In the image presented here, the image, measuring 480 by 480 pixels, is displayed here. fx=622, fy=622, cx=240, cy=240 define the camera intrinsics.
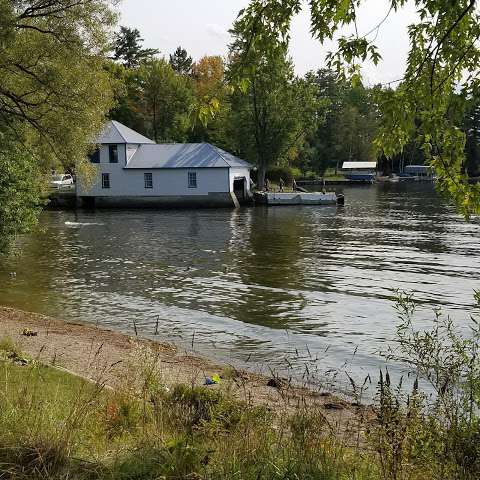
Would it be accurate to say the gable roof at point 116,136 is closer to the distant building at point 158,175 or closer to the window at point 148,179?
the distant building at point 158,175

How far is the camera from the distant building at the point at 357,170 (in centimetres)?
10819

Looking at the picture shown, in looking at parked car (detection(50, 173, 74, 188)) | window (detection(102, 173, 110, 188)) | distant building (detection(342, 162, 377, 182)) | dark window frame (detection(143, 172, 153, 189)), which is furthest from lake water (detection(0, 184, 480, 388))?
distant building (detection(342, 162, 377, 182))

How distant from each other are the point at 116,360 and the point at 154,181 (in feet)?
153

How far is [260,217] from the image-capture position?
48.2 metres

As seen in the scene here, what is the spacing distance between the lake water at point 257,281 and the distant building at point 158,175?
13.4 meters

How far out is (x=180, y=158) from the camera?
57.6 metres

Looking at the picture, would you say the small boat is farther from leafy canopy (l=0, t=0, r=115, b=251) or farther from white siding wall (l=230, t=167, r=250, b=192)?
leafy canopy (l=0, t=0, r=115, b=251)

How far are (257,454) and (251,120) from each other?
64.6 m

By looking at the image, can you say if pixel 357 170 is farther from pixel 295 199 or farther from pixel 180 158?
pixel 180 158

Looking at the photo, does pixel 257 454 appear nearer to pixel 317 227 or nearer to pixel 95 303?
pixel 95 303

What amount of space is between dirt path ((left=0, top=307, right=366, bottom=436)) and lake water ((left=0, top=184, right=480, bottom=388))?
0.93m

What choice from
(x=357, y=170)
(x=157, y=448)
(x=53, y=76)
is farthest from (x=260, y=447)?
(x=357, y=170)

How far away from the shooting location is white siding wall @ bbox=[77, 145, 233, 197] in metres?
56.3

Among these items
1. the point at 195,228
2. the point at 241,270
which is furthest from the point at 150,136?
the point at 241,270
